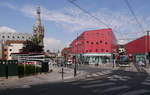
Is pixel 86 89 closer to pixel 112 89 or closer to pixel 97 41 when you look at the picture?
pixel 112 89

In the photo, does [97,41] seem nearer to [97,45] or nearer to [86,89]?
[97,45]

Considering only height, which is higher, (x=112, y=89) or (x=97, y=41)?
(x=97, y=41)

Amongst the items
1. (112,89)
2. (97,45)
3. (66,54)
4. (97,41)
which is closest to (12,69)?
(112,89)

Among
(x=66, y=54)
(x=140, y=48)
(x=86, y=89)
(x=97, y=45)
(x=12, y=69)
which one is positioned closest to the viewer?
(x=86, y=89)

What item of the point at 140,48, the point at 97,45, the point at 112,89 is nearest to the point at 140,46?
the point at 140,48

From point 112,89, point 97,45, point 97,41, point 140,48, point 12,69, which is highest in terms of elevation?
point 97,41

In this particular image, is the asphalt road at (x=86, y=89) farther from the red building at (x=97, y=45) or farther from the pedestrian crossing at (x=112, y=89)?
the red building at (x=97, y=45)

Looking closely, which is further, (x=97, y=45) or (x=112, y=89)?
(x=97, y=45)

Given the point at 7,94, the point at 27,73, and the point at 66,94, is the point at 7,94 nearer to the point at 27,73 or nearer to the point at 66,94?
the point at 66,94

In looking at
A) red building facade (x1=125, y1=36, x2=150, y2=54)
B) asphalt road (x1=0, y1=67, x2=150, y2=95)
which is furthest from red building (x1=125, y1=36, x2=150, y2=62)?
asphalt road (x1=0, y1=67, x2=150, y2=95)

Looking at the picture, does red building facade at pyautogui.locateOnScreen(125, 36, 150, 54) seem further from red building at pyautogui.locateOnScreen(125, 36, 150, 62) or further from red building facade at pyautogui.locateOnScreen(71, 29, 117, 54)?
red building facade at pyautogui.locateOnScreen(71, 29, 117, 54)

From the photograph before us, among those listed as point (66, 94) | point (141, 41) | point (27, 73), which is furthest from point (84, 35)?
point (66, 94)

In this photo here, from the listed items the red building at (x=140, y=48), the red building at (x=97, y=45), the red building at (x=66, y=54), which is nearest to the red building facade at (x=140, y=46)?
the red building at (x=140, y=48)

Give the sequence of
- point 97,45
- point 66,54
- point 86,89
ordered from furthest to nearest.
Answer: point 97,45, point 66,54, point 86,89
